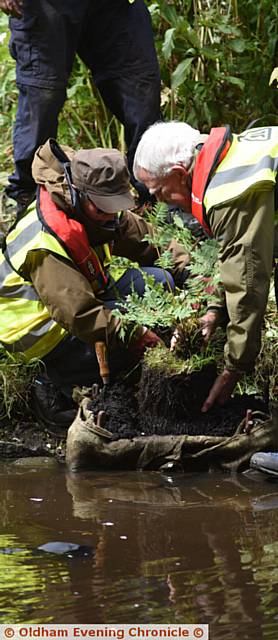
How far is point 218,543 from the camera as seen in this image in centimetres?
347

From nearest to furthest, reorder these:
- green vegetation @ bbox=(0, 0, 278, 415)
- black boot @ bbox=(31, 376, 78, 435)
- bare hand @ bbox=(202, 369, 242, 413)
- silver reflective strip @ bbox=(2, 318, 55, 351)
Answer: bare hand @ bbox=(202, 369, 242, 413)
silver reflective strip @ bbox=(2, 318, 55, 351)
black boot @ bbox=(31, 376, 78, 435)
green vegetation @ bbox=(0, 0, 278, 415)

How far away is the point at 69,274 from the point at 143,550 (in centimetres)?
154

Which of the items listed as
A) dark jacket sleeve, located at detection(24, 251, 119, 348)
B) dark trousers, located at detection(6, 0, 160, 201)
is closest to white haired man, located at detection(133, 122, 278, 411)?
dark jacket sleeve, located at detection(24, 251, 119, 348)

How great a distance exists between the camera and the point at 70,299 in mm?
4547

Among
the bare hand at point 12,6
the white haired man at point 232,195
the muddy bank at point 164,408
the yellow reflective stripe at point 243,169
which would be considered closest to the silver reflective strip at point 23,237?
the white haired man at point 232,195

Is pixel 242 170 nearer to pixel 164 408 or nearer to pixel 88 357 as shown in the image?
pixel 164 408

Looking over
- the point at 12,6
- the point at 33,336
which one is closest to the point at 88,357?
the point at 33,336

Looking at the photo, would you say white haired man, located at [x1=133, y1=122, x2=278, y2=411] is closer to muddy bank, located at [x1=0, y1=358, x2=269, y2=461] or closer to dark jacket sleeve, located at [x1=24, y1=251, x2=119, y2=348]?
muddy bank, located at [x1=0, y1=358, x2=269, y2=461]

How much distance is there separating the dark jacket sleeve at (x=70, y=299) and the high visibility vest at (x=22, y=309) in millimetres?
191

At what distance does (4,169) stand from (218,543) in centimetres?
432

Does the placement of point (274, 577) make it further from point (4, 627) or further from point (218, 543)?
point (4, 627)

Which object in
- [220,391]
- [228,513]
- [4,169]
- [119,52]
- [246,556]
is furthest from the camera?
[4,169]

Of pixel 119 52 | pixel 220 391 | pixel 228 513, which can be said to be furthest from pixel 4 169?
pixel 228 513

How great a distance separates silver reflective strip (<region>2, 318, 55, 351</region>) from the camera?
4.86 metres
